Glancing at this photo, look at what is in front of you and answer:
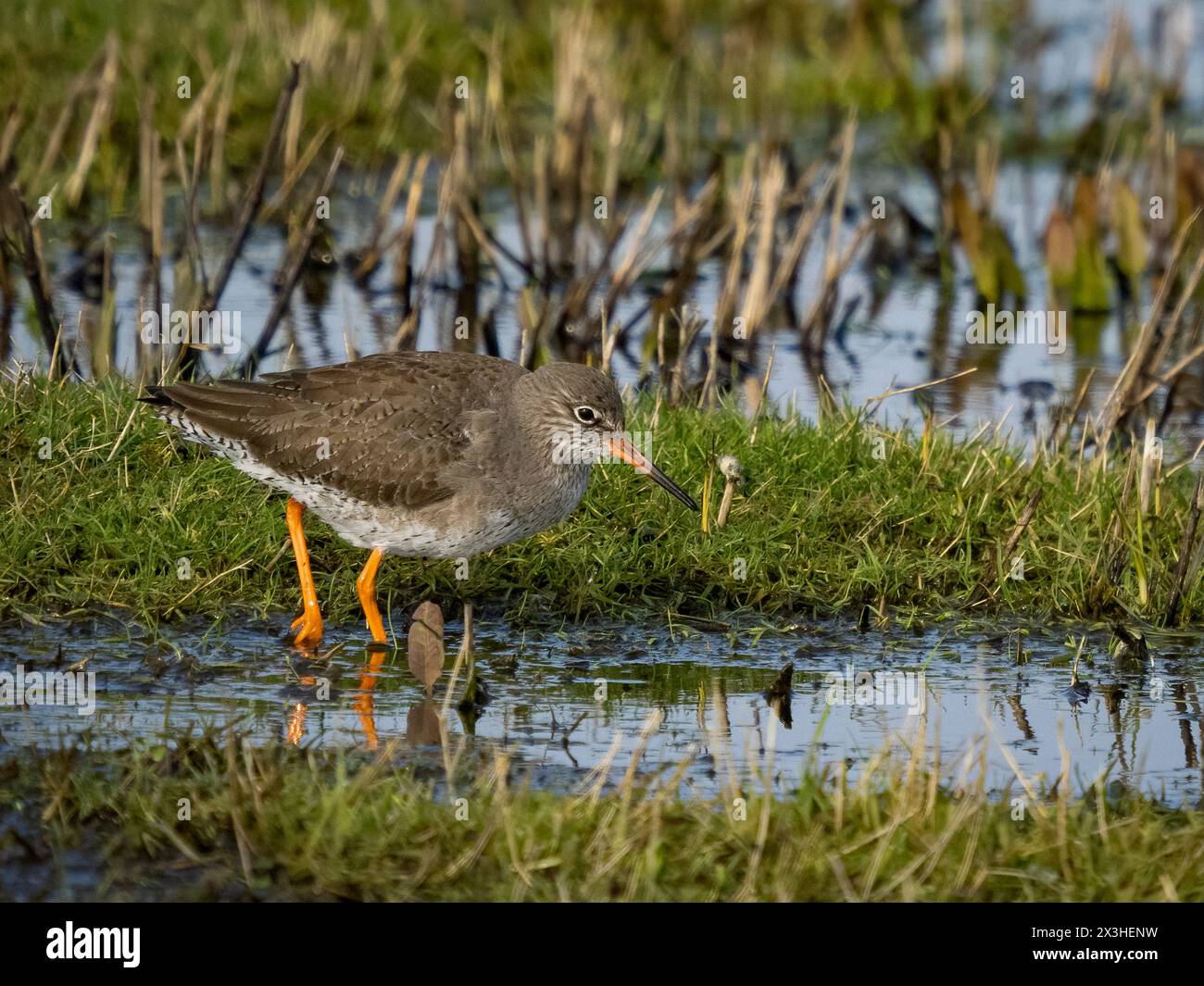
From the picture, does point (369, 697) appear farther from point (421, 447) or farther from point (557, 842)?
point (557, 842)

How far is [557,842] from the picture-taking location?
16.0ft

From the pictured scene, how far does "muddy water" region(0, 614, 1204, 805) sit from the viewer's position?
5844mm

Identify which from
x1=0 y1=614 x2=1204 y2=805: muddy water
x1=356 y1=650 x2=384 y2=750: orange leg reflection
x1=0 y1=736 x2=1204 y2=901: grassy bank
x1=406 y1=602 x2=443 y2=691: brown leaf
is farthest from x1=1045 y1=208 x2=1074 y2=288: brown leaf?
x1=0 y1=736 x2=1204 y2=901: grassy bank

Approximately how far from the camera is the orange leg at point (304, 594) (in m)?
6.90

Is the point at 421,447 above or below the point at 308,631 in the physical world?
above

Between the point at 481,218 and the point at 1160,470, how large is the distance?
516 centimetres

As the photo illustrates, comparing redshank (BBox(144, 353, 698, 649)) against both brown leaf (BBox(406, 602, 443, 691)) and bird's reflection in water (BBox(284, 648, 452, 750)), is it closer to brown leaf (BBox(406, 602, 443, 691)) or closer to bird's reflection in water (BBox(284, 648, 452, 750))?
bird's reflection in water (BBox(284, 648, 452, 750))

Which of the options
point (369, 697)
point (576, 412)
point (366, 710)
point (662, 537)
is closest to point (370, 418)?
point (576, 412)

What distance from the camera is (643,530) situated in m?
7.72

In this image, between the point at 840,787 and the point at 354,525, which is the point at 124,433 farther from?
the point at 840,787

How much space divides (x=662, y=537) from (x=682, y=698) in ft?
4.42

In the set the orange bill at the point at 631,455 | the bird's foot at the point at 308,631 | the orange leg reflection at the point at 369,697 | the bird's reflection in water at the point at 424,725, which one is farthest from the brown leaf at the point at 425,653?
the orange bill at the point at 631,455

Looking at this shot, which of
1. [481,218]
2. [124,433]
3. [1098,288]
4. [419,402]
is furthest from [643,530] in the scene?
[1098,288]

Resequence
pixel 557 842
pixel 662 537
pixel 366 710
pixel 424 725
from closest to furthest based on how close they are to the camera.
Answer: pixel 557 842 → pixel 424 725 → pixel 366 710 → pixel 662 537
